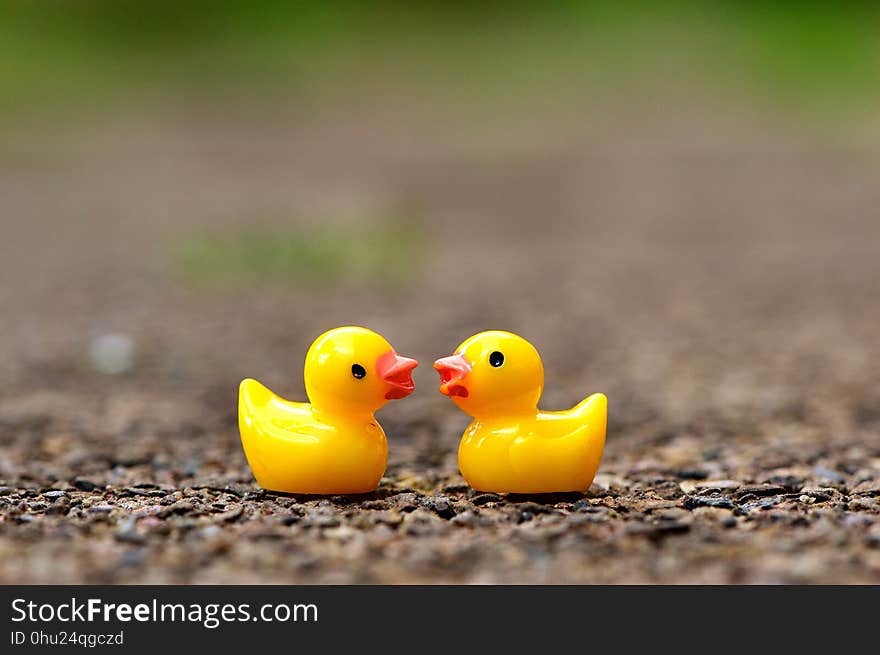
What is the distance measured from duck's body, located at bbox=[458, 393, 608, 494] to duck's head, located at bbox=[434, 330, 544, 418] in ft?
0.19

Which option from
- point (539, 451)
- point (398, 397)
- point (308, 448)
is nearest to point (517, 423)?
point (539, 451)

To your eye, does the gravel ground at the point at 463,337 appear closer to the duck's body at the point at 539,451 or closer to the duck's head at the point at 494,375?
the duck's body at the point at 539,451

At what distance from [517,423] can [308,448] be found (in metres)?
0.59

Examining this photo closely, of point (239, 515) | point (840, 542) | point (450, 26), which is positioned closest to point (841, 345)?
point (840, 542)

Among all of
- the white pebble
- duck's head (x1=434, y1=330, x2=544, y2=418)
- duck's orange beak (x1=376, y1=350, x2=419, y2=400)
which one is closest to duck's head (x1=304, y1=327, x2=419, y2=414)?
duck's orange beak (x1=376, y1=350, x2=419, y2=400)

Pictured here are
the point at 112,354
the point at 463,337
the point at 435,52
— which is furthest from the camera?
the point at 435,52

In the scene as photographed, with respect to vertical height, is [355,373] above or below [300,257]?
below

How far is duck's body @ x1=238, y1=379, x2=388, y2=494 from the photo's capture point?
112 inches

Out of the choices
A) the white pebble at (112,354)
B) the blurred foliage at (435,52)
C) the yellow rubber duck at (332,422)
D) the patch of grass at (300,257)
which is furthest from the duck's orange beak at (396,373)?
the blurred foliage at (435,52)

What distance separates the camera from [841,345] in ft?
19.0

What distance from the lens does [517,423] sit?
113 inches

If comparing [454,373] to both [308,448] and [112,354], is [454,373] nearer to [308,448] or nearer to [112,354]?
[308,448]

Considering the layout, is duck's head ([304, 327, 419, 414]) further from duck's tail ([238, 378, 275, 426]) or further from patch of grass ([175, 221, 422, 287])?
patch of grass ([175, 221, 422, 287])

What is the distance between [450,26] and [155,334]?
15815 millimetres
